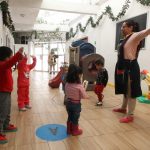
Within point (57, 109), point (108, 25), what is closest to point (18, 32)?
point (108, 25)

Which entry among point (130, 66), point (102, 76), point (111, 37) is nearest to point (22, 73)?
point (102, 76)

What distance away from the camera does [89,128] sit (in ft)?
9.24

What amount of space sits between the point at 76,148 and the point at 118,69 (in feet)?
4.97

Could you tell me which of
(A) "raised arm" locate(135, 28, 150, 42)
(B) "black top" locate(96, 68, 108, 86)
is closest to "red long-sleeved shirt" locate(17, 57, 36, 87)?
(B) "black top" locate(96, 68, 108, 86)

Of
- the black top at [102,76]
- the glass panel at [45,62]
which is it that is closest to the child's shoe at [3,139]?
the black top at [102,76]

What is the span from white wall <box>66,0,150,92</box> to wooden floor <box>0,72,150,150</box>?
1551mm

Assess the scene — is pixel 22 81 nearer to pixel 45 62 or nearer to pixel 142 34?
pixel 142 34

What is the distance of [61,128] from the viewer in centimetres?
280

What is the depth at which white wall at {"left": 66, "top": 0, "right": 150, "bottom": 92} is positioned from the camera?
514 cm

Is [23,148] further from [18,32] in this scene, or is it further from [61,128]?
[18,32]

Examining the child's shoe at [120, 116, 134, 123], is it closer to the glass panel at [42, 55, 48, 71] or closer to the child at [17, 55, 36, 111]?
the child at [17, 55, 36, 111]

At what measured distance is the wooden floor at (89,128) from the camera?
2281 millimetres

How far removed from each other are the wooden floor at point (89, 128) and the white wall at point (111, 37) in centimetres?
155

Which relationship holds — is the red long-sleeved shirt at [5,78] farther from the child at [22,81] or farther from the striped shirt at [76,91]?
the child at [22,81]
